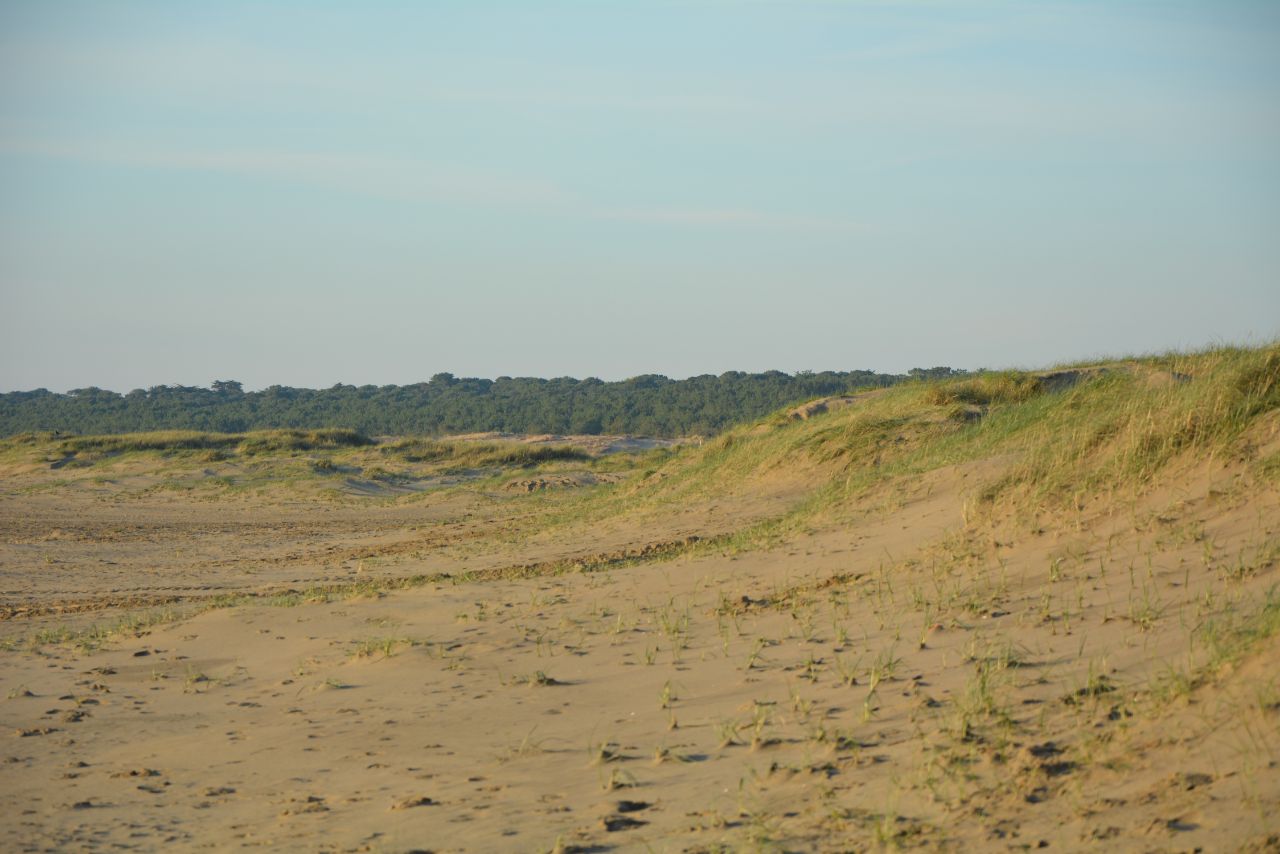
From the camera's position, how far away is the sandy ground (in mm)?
4465

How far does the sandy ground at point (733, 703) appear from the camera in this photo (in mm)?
4465

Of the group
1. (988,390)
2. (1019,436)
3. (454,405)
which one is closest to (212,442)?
(988,390)

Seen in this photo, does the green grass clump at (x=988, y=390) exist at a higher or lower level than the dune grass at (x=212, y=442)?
higher

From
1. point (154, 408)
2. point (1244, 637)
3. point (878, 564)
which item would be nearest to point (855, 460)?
point (878, 564)

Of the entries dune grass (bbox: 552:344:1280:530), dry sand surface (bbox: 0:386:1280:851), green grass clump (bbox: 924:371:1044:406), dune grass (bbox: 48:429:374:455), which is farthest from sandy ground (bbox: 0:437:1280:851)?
dune grass (bbox: 48:429:374:455)

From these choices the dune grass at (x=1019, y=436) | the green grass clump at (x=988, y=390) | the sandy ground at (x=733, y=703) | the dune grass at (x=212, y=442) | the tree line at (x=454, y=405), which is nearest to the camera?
the sandy ground at (x=733, y=703)

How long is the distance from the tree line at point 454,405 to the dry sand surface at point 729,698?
167 ft

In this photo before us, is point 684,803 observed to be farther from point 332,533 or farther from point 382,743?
point 332,533

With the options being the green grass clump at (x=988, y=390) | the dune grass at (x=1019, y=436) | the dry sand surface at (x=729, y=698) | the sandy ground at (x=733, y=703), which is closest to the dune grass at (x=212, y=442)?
the dune grass at (x=1019, y=436)

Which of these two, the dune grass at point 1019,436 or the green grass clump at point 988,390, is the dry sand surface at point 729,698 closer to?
the dune grass at point 1019,436

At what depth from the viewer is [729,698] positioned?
6.25 meters

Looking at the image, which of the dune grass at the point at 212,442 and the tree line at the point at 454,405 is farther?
the tree line at the point at 454,405

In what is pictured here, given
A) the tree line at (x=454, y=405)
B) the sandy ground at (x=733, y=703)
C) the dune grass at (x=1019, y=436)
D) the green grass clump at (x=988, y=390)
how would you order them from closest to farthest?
the sandy ground at (x=733, y=703) → the dune grass at (x=1019, y=436) → the green grass clump at (x=988, y=390) → the tree line at (x=454, y=405)

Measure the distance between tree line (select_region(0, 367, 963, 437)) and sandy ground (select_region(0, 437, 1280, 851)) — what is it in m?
51.4
